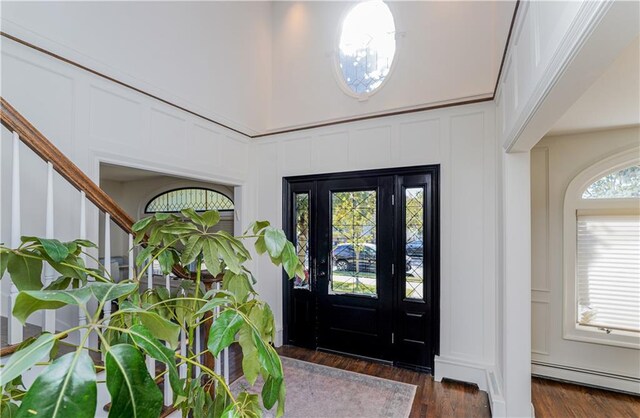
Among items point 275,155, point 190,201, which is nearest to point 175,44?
point 275,155

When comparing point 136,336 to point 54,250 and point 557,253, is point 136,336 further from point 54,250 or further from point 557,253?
point 557,253

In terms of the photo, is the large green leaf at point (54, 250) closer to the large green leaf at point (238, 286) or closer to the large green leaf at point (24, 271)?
the large green leaf at point (24, 271)

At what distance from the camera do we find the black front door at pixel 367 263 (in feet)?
10.1

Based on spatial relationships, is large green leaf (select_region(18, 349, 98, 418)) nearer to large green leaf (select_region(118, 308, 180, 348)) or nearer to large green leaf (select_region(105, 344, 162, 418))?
large green leaf (select_region(105, 344, 162, 418))

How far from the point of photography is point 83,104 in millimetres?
2316

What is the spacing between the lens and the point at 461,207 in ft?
9.62

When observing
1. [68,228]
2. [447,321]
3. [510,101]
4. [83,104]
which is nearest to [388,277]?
[447,321]

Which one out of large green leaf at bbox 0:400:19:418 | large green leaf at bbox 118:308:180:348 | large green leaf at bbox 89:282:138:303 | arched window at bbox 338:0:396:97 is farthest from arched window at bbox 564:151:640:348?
large green leaf at bbox 0:400:19:418

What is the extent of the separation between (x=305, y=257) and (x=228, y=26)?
117 inches

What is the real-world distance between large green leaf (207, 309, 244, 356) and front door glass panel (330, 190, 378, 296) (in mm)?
2616

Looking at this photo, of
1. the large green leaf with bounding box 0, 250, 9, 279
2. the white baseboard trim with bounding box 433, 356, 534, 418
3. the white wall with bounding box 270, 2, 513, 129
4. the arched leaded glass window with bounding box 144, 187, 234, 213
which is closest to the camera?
the large green leaf with bounding box 0, 250, 9, 279

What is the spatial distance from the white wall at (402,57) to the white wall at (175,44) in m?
0.34

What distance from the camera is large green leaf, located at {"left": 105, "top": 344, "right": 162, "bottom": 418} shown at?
1.84 feet

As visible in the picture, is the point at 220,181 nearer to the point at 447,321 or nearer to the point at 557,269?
the point at 447,321
